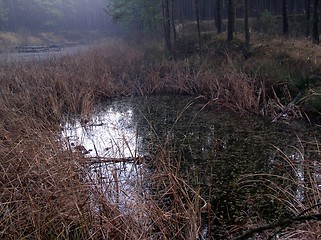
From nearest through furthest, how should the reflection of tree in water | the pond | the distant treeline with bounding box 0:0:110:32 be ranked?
1. the pond
2. the reflection of tree in water
3. the distant treeline with bounding box 0:0:110:32

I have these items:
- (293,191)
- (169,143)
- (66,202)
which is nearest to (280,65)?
(169,143)

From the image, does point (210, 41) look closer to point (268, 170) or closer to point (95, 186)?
point (268, 170)

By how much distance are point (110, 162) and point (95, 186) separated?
1835mm

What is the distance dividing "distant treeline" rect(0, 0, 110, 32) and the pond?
38.7 m

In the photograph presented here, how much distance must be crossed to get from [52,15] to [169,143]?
160 feet

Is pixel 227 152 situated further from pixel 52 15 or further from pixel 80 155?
pixel 52 15

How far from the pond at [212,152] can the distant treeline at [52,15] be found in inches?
1523

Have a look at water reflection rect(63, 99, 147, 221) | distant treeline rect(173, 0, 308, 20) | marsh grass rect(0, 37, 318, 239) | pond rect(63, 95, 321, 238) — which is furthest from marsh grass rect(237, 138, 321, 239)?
distant treeline rect(173, 0, 308, 20)

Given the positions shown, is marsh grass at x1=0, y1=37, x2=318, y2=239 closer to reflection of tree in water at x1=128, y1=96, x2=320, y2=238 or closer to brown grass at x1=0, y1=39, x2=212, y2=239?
brown grass at x1=0, y1=39, x2=212, y2=239

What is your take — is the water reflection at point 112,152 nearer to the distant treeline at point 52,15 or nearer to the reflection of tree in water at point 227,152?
the reflection of tree in water at point 227,152

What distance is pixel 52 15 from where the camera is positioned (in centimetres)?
5119

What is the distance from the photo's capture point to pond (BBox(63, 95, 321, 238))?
4566 millimetres

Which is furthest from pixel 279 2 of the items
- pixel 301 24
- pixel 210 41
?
pixel 210 41

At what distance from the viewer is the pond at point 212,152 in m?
4.57
